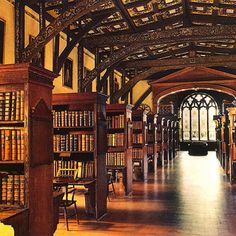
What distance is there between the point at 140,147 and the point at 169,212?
469 centimetres

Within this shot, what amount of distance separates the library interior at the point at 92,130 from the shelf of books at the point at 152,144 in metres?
0.04

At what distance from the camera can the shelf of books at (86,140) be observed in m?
6.59

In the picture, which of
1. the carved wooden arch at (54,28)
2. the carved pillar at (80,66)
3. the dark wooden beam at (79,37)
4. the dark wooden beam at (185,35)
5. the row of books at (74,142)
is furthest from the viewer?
the carved pillar at (80,66)

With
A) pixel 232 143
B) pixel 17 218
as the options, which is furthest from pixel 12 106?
pixel 232 143

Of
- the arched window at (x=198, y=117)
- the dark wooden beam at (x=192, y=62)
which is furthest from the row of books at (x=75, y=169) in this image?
the arched window at (x=198, y=117)

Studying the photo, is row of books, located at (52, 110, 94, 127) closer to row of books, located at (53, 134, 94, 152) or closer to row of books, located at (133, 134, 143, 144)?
row of books, located at (53, 134, 94, 152)

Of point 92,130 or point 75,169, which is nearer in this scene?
point 75,169

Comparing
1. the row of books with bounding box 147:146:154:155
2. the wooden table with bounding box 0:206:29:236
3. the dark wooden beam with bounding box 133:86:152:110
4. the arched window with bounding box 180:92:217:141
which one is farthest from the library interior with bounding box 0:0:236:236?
the arched window with bounding box 180:92:217:141

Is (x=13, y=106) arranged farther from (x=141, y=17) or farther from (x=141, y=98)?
(x=141, y=98)

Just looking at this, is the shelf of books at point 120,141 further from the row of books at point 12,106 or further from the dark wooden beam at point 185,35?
the row of books at point 12,106

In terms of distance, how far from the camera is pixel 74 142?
6.88m

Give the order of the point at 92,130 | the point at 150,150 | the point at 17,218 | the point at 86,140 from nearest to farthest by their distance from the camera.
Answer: the point at 17,218 < the point at 86,140 < the point at 92,130 < the point at 150,150

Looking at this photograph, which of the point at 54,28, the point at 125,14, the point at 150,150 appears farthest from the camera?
the point at 150,150

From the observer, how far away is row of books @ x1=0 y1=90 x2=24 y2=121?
166 inches
